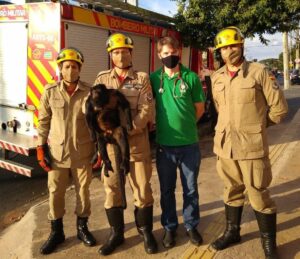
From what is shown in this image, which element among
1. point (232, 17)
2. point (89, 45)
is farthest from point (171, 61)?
point (232, 17)

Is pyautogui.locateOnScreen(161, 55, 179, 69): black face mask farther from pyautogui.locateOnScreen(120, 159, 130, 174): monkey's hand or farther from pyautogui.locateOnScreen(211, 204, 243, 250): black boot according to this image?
pyautogui.locateOnScreen(211, 204, 243, 250): black boot

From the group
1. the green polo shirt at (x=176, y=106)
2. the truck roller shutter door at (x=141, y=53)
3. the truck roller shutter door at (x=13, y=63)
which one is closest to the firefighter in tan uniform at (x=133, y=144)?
the green polo shirt at (x=176, y=106)

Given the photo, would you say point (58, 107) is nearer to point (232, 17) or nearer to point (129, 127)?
point (129, 127)

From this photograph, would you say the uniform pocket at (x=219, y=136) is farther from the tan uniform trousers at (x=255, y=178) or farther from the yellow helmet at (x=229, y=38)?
the yellow helmet at (x=229, y=38)

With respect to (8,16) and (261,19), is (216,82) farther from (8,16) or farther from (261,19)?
(261,19)

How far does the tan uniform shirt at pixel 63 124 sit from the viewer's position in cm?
359

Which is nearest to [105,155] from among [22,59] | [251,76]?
[251,76]

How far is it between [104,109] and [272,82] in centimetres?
148

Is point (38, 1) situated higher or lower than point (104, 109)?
higher

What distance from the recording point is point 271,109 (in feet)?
10.9

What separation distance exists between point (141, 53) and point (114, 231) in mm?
4667

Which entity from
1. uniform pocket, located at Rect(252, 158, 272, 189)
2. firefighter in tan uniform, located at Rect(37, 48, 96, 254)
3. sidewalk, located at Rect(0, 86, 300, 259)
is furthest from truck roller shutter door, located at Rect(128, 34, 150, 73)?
uniform pocket, located at Rect(252, 158, 272, 189)

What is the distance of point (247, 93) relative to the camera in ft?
10.7

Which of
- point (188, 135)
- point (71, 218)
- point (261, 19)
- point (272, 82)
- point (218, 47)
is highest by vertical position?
point (261, 19)
